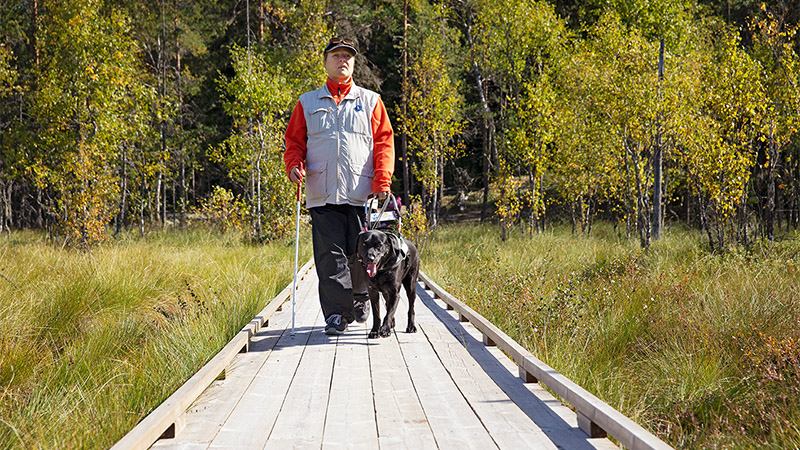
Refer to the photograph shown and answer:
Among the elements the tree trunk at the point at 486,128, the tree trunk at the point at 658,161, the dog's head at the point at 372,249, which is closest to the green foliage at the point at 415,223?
the tree trunk at the point at 486,128

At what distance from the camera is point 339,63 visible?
16.2 ft

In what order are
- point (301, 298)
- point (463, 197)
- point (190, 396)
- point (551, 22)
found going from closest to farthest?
point (190, 396), point (301, 298), point (551, 22), point (463, 197)

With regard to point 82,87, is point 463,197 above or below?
below

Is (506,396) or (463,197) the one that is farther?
(463,197)

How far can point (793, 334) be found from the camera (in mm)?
4984

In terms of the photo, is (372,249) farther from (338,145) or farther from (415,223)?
(415,223)

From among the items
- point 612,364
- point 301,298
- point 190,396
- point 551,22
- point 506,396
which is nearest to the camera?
point 190,396

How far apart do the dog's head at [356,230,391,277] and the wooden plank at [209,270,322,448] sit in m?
0.85

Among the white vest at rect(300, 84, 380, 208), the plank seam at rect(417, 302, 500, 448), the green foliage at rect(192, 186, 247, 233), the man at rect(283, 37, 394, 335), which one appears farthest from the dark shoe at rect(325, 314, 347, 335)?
the green foliage at rect(192, 186, 247, 233)

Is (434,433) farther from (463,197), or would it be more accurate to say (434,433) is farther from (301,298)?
(463,197)

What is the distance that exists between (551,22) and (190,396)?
16.8 metres

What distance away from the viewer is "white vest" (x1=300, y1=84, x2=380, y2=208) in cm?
490

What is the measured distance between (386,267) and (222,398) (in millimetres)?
1669

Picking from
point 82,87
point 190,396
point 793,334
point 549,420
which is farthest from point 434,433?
point 82,87
